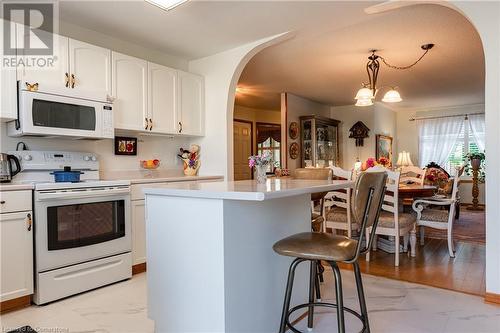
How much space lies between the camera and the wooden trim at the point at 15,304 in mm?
2309

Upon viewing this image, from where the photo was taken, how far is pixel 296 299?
212cm

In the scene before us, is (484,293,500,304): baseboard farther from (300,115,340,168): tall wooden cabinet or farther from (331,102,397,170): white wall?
(331,102,397,170): white wall

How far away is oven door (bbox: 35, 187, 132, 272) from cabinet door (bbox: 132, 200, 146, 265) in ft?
0.27

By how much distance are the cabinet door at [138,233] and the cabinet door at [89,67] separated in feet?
3.65

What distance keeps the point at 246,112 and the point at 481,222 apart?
5.01 m

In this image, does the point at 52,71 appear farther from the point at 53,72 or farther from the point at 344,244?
the point at 344,244

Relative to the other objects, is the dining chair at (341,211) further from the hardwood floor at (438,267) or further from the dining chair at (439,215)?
the dining chair at (439,215)

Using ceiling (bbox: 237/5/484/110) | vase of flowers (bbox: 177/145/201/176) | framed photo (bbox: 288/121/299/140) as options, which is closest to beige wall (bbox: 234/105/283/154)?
ceiling (bbox: 237/5/484/110)

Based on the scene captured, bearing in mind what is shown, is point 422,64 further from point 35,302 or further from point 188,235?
point 35,302

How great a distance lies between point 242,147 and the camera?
7.34 meters

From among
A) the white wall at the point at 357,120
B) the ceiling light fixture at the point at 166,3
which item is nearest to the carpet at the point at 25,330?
the ceiling light fixture at the point at 166,3

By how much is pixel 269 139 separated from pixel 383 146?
267cm

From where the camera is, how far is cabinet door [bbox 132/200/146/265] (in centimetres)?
307

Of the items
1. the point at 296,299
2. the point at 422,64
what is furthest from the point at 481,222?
the point at 296,299
